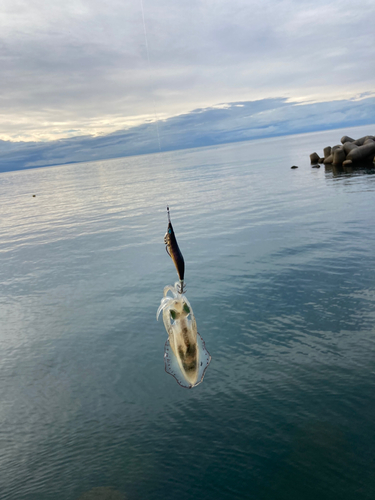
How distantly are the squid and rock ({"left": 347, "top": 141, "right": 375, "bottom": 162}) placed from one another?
60813mm

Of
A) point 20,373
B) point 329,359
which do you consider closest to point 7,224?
point 20,373

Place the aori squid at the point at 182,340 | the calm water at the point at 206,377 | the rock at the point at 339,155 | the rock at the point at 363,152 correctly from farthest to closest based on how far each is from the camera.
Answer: the rock at the point at 339,155, the rock at the point at 363,152, the calm water at the point at 206,377, the aori squid at the point at 182,340

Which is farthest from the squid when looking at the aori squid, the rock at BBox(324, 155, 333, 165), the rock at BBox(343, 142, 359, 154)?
the rock at BBox(324, 155, 333, 165)

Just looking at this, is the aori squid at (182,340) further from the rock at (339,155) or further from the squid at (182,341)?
the rock at (339,155)

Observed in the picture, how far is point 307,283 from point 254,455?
10.2 metres

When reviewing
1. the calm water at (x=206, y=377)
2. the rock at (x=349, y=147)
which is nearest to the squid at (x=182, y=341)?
the calm water at (x=206, y=377)

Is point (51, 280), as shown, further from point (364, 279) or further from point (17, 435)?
point (364, 279)

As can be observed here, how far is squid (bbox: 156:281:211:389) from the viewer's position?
22.5 ft

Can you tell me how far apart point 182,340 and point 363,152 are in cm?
6168

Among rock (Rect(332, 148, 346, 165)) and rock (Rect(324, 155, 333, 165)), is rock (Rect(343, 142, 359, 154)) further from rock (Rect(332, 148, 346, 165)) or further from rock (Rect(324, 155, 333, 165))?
rock (Rect(324, 155, 333, 165))

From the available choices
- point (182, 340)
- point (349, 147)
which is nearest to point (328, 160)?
point (349, 147)

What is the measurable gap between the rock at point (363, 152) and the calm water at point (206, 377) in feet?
125

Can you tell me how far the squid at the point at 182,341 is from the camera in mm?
6844

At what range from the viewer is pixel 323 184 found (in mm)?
48094
